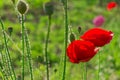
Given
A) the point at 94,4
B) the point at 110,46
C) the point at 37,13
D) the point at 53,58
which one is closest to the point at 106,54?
the point at 110,46

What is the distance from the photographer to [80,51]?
1.89m

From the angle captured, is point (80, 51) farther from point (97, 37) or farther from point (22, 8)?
point (22, 8)

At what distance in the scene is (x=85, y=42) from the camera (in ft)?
6.24

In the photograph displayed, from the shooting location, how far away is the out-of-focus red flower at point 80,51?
1867 mm

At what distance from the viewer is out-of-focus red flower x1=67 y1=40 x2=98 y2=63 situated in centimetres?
187

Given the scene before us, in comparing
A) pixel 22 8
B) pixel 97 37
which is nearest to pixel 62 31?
pixel 97 37

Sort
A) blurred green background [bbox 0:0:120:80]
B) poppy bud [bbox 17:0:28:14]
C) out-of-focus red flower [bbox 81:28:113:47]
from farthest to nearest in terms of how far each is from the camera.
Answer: blurred green background [bbox 0:0:120:80] < out-of-focus red flower [bbox 81:28:113:47] < poppy bud [bbox 17:0:28:14]

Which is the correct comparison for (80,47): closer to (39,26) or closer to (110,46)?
(110,46)

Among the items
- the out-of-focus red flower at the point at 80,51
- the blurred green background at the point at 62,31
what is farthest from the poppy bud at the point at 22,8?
the blurred green background at the point at 62,31

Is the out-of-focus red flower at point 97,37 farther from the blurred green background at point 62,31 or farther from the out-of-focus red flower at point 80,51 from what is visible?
the blurred green background at point 62,31

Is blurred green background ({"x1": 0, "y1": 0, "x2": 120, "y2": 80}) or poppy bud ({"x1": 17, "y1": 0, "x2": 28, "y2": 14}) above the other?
poppy bud ({"x1": 17, "y1": 0, "x2": 28, "y2": 14})

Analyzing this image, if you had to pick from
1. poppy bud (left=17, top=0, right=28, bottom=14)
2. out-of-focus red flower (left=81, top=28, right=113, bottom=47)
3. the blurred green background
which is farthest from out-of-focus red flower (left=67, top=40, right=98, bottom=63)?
the blurred green background

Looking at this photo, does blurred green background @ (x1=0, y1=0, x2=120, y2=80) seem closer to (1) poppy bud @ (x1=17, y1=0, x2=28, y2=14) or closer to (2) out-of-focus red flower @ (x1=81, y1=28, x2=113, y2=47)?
(2) out-of-focus red flower @ (x1=81, y1=28, x2=113, y2=47)

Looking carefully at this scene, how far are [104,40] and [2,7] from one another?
1069 cm
